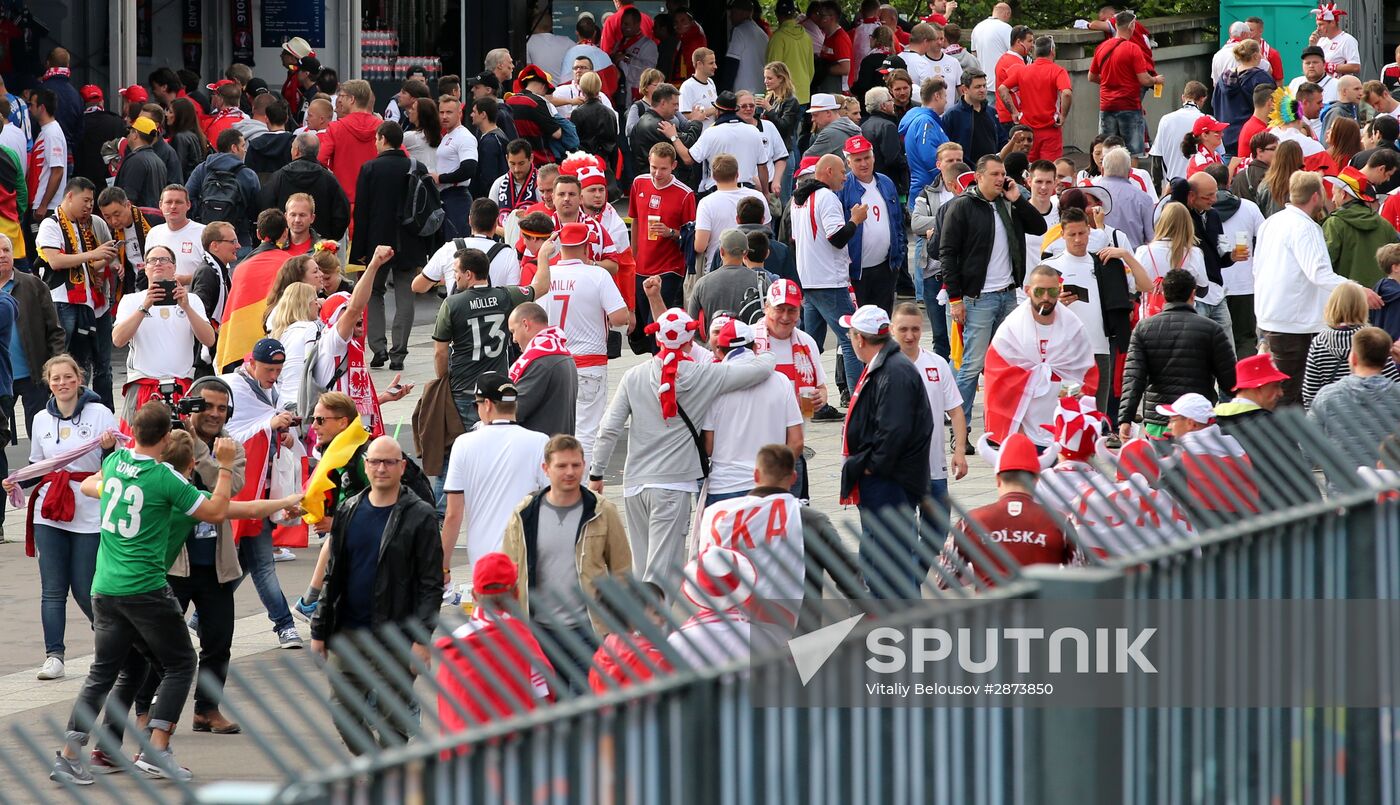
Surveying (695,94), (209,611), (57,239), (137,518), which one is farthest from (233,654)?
(695,94)

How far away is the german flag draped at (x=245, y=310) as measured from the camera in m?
13.2

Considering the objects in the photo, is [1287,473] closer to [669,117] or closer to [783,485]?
[783,485]

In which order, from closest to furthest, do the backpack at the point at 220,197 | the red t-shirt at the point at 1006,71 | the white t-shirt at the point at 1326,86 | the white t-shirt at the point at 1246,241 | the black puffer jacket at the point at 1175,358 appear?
the black puffer jacket at the point at 1175,358 → the white t-shirt at the point at 1246,241 → the backpack at the point at 220,197 → the white t-shirt at the point at 1326,86 → the red t-shirt at the point at 1006,71

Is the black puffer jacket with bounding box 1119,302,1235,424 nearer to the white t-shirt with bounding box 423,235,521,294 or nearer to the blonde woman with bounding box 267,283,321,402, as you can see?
the white t-shirt with bounding box 423,235,521,294

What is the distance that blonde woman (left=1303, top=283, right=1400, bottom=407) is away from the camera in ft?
38.9

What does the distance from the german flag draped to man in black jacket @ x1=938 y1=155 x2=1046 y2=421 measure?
4.63 metres

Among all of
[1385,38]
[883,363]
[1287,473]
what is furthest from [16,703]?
[1385,38]

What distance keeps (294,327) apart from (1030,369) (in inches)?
174

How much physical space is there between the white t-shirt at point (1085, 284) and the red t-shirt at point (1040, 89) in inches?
361

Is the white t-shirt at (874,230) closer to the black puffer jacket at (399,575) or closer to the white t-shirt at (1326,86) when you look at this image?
the black puffer jacket at (399,575)

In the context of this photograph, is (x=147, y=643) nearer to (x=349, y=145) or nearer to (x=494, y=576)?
(x=494, y=576)

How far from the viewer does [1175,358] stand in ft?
38.9

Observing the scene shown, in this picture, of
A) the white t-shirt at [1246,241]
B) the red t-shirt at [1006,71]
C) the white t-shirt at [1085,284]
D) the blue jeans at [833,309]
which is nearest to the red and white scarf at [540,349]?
the white t-shirt at [1085,284]

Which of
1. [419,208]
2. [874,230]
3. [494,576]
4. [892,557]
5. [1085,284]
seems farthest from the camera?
[419,208]
